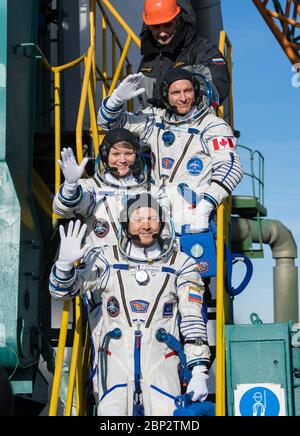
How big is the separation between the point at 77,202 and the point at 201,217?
2.71 ft

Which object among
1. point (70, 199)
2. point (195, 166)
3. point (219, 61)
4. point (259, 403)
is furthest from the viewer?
point (219, 61)

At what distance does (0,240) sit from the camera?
20.2 feet

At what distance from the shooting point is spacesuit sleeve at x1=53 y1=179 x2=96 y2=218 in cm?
625

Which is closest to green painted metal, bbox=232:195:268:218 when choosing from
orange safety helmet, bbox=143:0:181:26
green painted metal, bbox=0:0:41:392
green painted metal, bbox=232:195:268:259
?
green painted metal, bbox=232:195:268:259

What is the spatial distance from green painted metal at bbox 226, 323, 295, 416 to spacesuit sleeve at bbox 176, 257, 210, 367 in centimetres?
32

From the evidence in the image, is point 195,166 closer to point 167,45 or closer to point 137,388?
point 167,45

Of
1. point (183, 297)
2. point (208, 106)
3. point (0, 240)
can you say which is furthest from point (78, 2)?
point (183, 297)

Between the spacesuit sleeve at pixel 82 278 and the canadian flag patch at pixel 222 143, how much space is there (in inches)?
51.0

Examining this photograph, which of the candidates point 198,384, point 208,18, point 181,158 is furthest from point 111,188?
point 208,18

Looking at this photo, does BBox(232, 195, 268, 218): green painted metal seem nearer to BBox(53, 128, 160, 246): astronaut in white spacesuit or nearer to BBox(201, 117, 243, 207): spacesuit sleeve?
BBox(201, 117, 243, 207): spacesuit sleeve

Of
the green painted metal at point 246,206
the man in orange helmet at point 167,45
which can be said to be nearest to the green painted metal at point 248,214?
the green painted metal at point 246,206

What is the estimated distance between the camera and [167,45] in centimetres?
768

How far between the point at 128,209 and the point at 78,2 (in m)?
4.51
